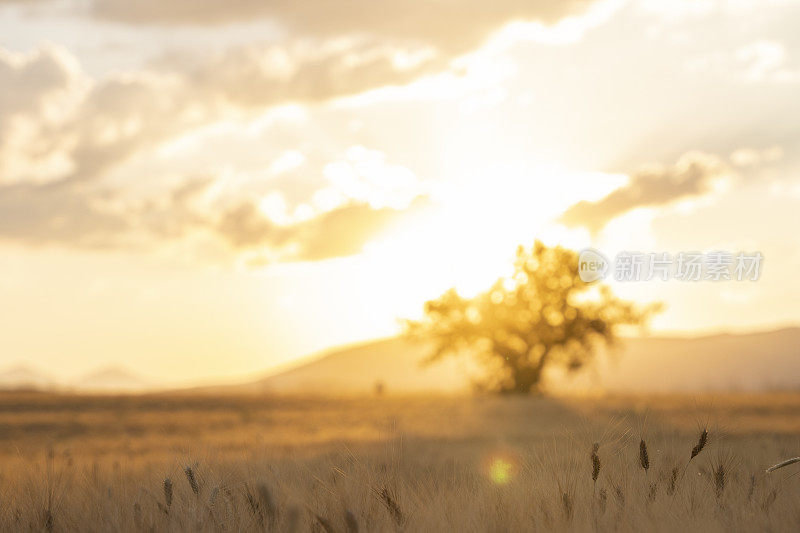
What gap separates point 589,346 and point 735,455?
1440 inches

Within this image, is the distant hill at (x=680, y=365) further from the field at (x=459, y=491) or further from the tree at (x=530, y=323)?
the field at (x=459, y=491)

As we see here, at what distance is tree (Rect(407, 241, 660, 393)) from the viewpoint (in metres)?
42.4

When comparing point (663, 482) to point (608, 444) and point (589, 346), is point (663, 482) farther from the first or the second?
point (589, 346)

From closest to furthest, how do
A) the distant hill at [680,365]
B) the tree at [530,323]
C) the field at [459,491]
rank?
the field at [459,491] → the tree at [530,323] → the distant hill at [680,365]

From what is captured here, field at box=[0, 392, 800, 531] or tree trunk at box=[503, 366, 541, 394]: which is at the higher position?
field at box=[0, 392, 800, 531]

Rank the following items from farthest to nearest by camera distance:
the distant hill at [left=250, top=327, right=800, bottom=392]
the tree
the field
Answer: the distant hill at [left=250, top=327, right=800, bottom=392] → the tree → the field

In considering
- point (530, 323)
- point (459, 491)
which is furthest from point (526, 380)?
point (459, 491)

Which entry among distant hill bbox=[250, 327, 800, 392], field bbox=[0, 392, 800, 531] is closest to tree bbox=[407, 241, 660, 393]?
field bbox=[0, 392, 800, 531]

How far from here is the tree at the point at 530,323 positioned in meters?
42.4

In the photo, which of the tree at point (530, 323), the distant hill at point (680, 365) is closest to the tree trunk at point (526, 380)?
the tree at point (530, 323)

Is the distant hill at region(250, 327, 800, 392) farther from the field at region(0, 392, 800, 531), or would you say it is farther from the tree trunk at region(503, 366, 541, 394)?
the field at region(0, 392, 800, 531)

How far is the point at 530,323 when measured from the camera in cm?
4250

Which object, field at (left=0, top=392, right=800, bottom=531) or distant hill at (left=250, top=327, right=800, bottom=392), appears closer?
field at (left=0, top=392, right=800, bottom=531)

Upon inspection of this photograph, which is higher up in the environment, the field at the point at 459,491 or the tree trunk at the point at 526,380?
the field at the point at 459,491
